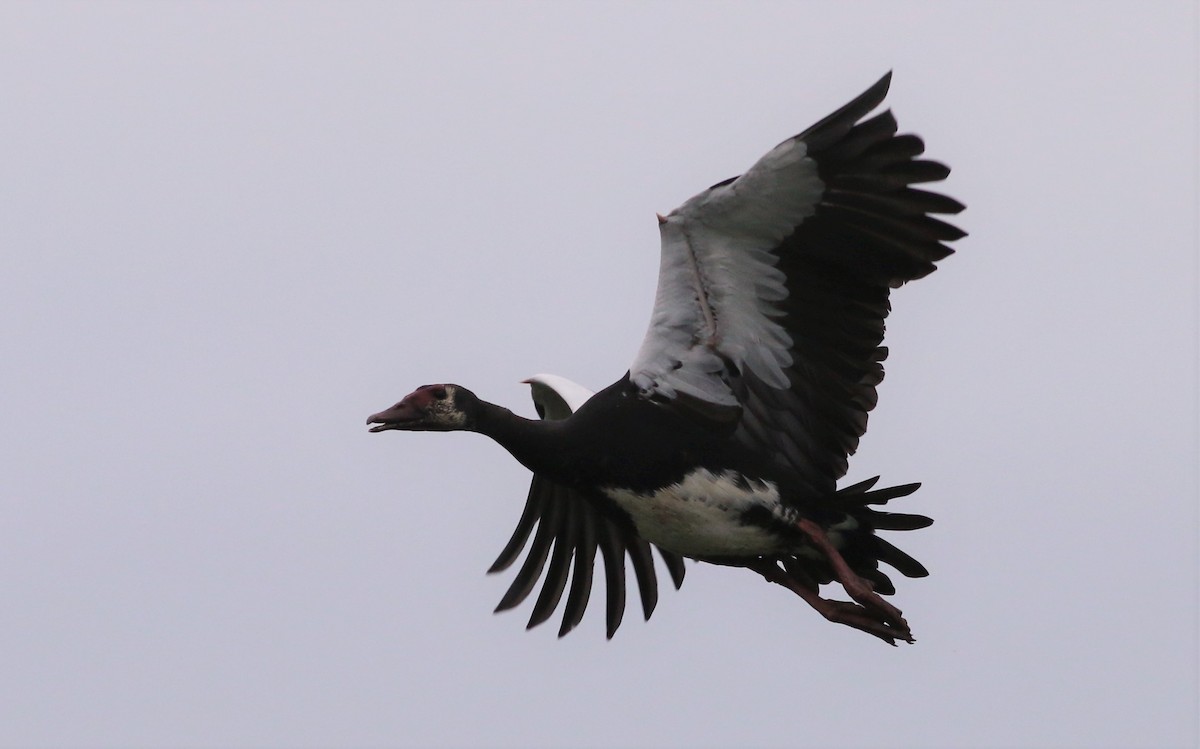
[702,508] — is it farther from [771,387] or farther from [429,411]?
[429,411]

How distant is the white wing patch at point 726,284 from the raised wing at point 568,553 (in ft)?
4.17

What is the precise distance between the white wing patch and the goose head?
2.68ft

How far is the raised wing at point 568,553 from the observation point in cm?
997

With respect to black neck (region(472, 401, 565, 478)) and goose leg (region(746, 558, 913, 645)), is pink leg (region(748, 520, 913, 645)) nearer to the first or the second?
goose leg (region(746, 558, 913, 645))

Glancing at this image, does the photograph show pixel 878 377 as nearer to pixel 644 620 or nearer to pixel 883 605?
pixel 883 605

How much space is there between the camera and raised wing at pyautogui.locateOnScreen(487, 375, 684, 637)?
9.97 metres

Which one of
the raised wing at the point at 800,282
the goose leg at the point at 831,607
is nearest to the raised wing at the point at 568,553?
the goose leg at the point at 831,607

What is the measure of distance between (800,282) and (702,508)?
3.48ft

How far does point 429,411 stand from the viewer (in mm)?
8984

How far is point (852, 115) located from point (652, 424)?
1.61 meters

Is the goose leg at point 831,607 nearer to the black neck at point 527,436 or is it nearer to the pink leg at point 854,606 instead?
the pink leg at point 854,606

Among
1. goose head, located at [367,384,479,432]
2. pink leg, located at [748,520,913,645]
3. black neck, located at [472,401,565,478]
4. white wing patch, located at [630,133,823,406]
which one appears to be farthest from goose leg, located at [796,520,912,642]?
goose head, located at [367,384,479,432]

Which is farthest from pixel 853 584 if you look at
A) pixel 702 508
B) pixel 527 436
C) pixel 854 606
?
pixel 527 436

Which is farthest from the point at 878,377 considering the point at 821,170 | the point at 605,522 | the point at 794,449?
the point at 605,522
